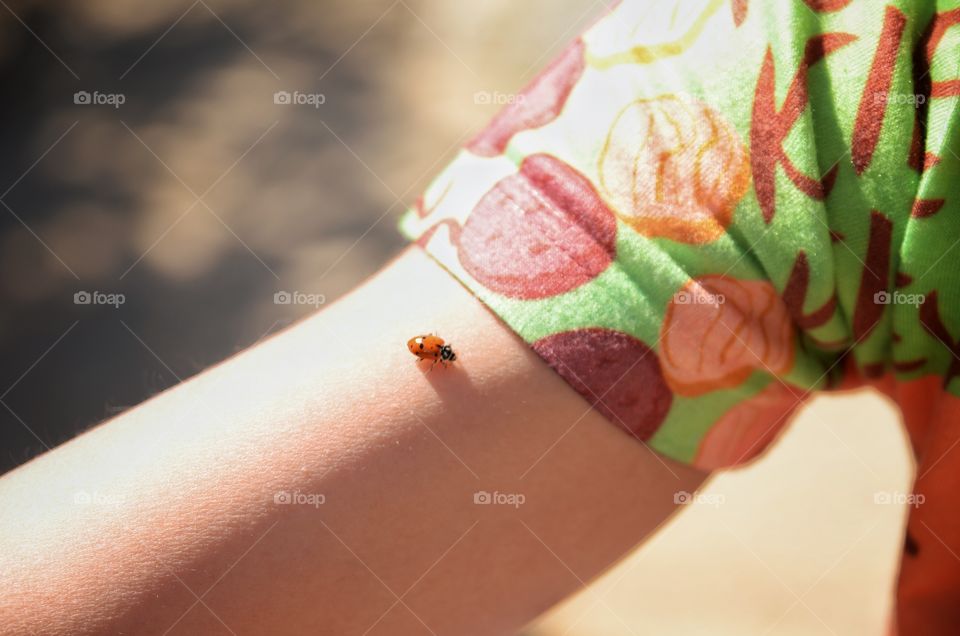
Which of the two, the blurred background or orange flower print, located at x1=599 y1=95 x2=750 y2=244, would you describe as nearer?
orange flower print, located at x1=599 y1=95 x2=750 y2=244

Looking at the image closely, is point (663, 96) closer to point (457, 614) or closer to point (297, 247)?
point (457, 614)

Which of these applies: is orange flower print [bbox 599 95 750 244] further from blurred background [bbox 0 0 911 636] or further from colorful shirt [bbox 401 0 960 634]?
blurred background [bbox 0 0 911 636]

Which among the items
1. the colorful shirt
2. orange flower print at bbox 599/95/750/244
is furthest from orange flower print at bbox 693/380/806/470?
orange flower print at bbox 599/95/750/244

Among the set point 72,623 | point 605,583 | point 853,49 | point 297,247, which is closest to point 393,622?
point 72,623

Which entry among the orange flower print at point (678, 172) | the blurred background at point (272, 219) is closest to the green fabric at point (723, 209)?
the orange flower print at point (678, 172)

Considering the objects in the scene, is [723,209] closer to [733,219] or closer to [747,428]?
[733,219]

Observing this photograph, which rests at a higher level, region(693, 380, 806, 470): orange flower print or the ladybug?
the ladybug
